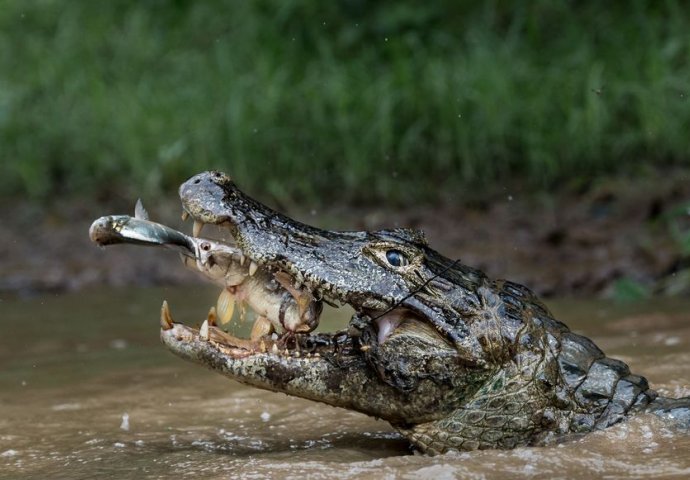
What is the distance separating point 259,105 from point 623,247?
3240 mm

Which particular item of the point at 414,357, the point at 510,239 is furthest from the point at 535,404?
the point at 510,239

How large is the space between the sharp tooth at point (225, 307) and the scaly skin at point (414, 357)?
0.13 metres

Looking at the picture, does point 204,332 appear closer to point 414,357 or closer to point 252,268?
point 252,268

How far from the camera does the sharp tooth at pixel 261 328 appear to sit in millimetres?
3383

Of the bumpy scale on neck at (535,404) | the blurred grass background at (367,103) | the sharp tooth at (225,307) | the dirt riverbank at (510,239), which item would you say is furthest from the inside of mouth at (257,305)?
the blurred grass background at (367,103)

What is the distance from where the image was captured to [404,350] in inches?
128

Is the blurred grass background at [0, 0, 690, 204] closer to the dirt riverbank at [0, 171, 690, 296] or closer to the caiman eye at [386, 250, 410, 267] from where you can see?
the dirt riverbank at [0, 171, 690, 296]

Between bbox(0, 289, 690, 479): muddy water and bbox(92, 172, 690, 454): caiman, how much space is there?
10 centimetres

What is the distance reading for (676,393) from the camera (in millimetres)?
3896

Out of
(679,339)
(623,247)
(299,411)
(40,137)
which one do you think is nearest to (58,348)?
(299,411)

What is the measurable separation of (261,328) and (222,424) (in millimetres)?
688

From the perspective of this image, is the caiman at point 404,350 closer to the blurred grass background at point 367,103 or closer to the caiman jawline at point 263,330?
the caiman jawline at point 263,330

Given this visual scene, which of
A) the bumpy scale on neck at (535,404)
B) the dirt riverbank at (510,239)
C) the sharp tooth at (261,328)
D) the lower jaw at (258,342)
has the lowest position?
the bumpy scale on neck at (535,404)

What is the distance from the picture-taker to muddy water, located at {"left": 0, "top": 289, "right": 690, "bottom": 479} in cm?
310
